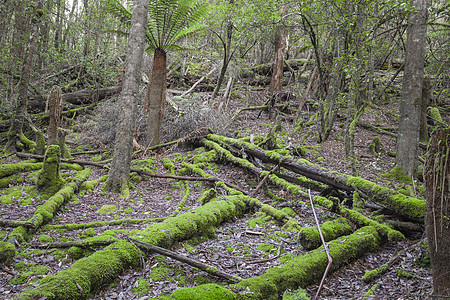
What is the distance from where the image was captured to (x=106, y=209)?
17.9ft

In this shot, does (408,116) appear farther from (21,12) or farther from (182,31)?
(21,12)

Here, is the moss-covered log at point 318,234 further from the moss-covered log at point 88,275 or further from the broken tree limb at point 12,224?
the broken tree limb at point 12,224

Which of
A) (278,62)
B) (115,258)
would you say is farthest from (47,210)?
(278,62)

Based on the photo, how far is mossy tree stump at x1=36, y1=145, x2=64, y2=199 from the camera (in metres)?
5.48

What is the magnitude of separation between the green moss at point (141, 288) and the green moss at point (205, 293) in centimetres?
54

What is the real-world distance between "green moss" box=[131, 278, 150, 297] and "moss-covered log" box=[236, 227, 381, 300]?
1013 mm

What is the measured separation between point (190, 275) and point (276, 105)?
11.5 meters

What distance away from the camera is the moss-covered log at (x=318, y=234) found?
4296mm

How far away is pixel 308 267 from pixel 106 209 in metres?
3.86

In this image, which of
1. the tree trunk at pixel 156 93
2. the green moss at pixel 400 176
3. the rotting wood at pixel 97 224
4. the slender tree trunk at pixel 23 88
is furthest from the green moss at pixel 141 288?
the slender tree trunk at pixel 23 88

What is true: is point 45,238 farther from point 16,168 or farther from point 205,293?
point 16,168

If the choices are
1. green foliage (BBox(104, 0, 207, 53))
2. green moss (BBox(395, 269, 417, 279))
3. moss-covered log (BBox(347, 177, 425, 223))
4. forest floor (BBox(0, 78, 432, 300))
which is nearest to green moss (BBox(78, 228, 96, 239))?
forest floor (BBox(0, 78, 432, 300))

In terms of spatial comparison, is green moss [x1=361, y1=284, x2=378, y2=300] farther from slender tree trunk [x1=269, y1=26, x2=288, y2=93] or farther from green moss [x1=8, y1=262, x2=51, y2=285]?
slender tree trunk [x1=269, y1=26, x2=288, y2=93]

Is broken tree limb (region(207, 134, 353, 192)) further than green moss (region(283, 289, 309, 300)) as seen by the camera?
Yes
